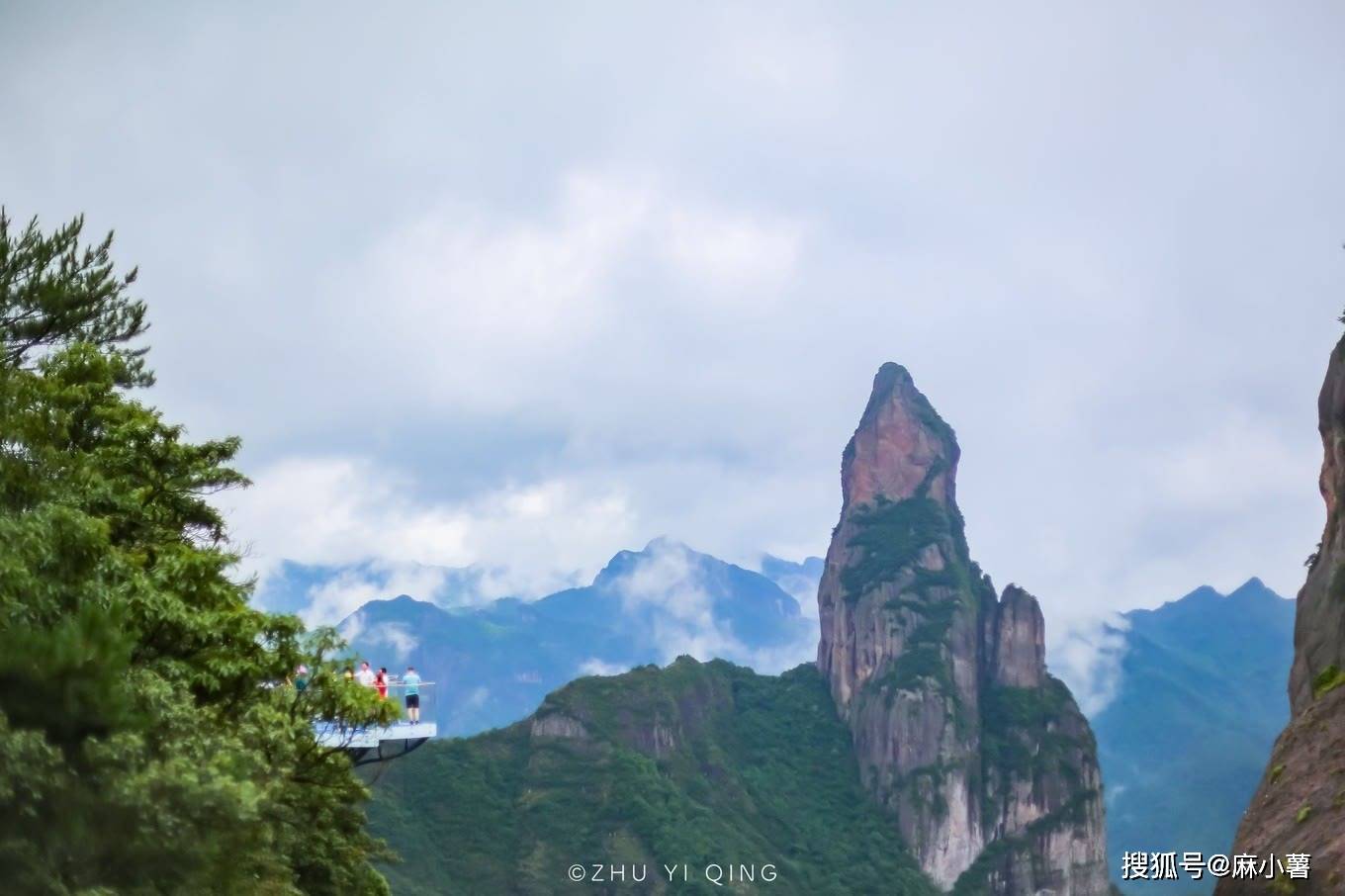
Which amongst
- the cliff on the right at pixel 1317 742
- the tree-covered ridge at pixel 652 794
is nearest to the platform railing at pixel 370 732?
the cliff on the right at pixel 1317 742

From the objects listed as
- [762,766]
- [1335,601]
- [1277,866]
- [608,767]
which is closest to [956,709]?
[762,766]

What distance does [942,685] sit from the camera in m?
153

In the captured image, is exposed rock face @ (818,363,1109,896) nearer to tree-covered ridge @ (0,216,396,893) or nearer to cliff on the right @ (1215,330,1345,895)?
cliff on the right @ (1215,330,1345,895)

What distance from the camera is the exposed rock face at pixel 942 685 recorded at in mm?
151875

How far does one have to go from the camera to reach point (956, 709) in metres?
154

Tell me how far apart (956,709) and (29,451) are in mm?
143526

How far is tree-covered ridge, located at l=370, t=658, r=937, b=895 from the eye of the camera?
12219 centimetres

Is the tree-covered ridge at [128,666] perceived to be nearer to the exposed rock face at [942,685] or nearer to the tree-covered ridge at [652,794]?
the tree-covered ridge at [652,794]

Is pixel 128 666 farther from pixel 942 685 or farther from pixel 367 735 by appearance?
pixel 942 685

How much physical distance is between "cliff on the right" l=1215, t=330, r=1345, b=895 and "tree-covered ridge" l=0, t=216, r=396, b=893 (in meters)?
15.7

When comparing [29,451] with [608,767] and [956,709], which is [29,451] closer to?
[608,767]

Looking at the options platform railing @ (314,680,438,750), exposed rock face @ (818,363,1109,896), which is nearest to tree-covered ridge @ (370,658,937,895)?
exposed rock face @ (818,363,1109,896)

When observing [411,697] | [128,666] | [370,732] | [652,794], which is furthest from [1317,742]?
[652,794]

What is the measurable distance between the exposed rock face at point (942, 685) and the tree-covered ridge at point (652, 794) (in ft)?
18.8
